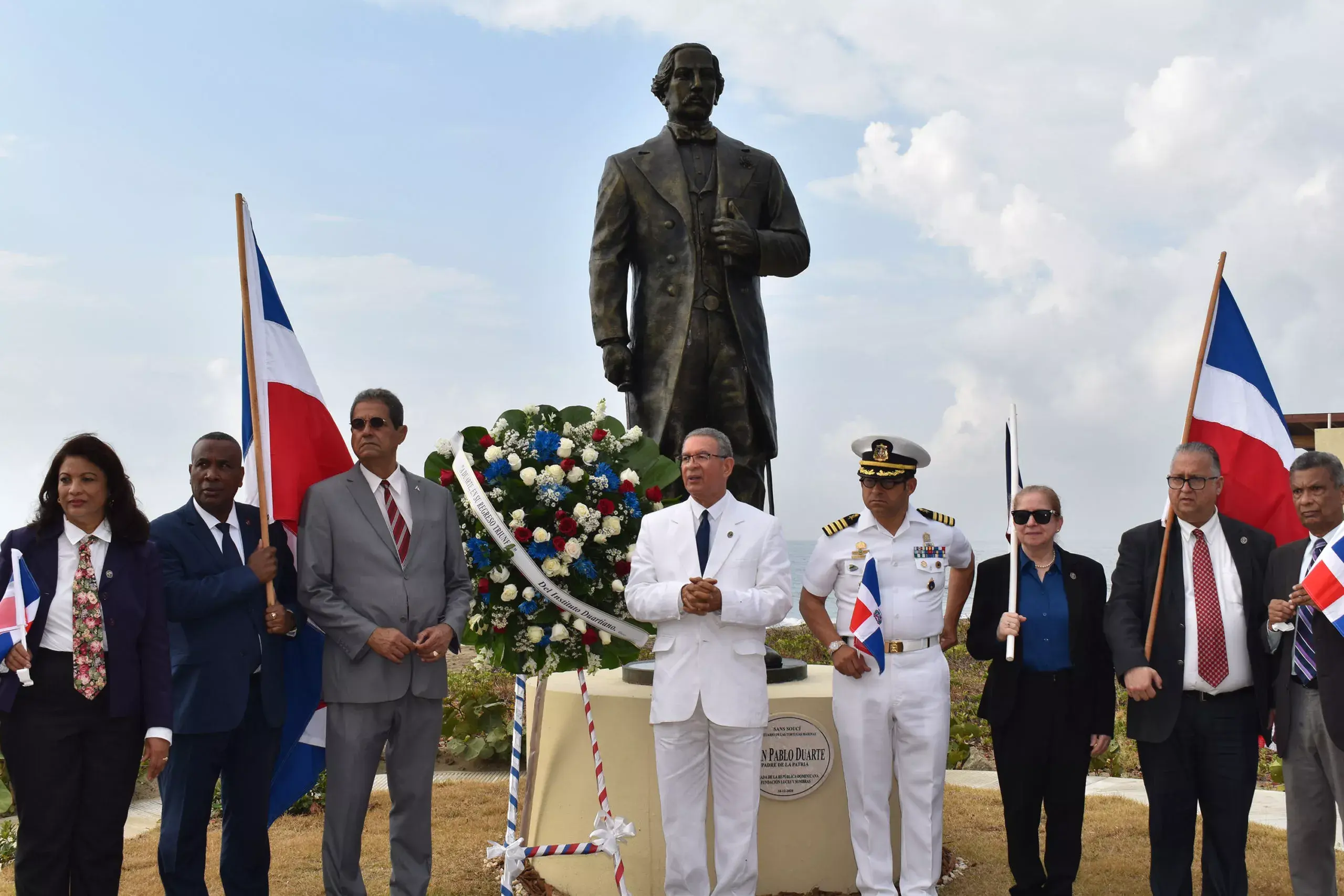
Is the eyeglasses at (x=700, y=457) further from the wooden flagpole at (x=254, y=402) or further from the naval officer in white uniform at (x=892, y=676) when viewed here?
the wooden flagpole at (x=254, y=402)

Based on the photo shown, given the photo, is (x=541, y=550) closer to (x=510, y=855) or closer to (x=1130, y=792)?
(x=510, y=855)

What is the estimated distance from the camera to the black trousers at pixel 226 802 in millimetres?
4207

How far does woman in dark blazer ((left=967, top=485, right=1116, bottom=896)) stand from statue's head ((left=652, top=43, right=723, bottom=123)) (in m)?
2.62

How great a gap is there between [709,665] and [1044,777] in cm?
146

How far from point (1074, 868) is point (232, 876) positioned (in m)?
3.29

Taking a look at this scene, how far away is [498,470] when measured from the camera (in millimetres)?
4945

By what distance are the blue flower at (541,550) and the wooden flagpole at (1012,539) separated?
1.87 m

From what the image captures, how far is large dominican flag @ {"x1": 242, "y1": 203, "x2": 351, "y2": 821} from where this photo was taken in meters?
4.69

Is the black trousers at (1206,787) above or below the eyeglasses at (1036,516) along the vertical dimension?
below

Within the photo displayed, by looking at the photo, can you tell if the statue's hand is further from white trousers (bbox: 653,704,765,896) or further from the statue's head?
white trousers (bbox: 653,704,765,896)

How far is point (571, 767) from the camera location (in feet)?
17.8

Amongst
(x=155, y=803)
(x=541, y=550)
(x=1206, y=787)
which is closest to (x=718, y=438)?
(x=541, y=550)

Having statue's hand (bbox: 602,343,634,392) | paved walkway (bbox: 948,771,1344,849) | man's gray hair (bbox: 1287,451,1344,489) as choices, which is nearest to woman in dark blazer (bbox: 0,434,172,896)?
statue's hand (bbox: 602,343,634,392)

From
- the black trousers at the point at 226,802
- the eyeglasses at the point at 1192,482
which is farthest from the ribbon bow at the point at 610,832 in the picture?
the eyeglasses at the point at 1192,482
